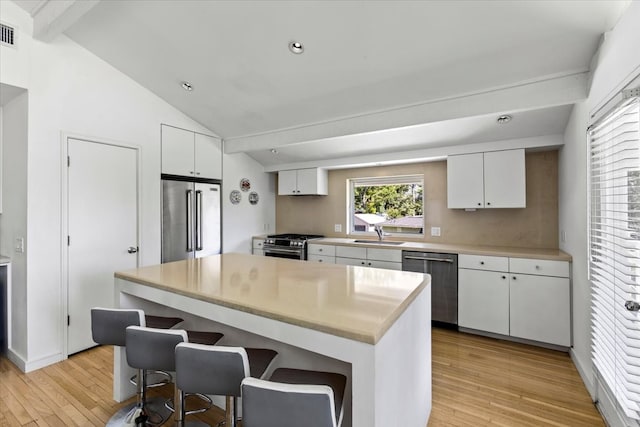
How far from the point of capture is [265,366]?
1.58m

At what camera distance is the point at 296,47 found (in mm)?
2582

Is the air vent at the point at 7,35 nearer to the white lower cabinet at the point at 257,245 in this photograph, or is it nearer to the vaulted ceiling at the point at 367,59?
the vaulted ceiling at the point at 367,59

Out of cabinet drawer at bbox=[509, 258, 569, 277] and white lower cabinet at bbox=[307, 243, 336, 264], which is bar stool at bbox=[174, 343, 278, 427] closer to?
cabinet drawer at bbox=[509, 258, 569, 277]

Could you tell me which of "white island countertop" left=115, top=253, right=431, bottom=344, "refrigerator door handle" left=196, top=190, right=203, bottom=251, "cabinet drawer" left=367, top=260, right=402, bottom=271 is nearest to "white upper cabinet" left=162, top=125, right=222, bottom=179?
"refrigerator door handle" left=196, top=190, right=203, bottom=251

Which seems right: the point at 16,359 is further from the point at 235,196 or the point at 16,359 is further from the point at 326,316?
→ the point at 326,316

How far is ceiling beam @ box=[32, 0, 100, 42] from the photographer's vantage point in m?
Result: 2.36

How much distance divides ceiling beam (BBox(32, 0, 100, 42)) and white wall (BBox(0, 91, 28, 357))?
566mm

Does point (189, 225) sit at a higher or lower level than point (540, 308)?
higher

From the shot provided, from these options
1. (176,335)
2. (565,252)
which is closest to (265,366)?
(176,335)

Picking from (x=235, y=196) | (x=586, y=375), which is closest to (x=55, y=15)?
(x=235, y=196)

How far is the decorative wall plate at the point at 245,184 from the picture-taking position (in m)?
4.83

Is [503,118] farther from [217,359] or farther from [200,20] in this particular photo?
[217,359]

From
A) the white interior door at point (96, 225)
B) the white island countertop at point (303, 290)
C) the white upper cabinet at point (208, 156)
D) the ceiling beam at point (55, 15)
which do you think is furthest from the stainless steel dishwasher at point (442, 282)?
the ceiling beam at point (55, 15)

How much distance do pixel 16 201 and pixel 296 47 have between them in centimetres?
290
